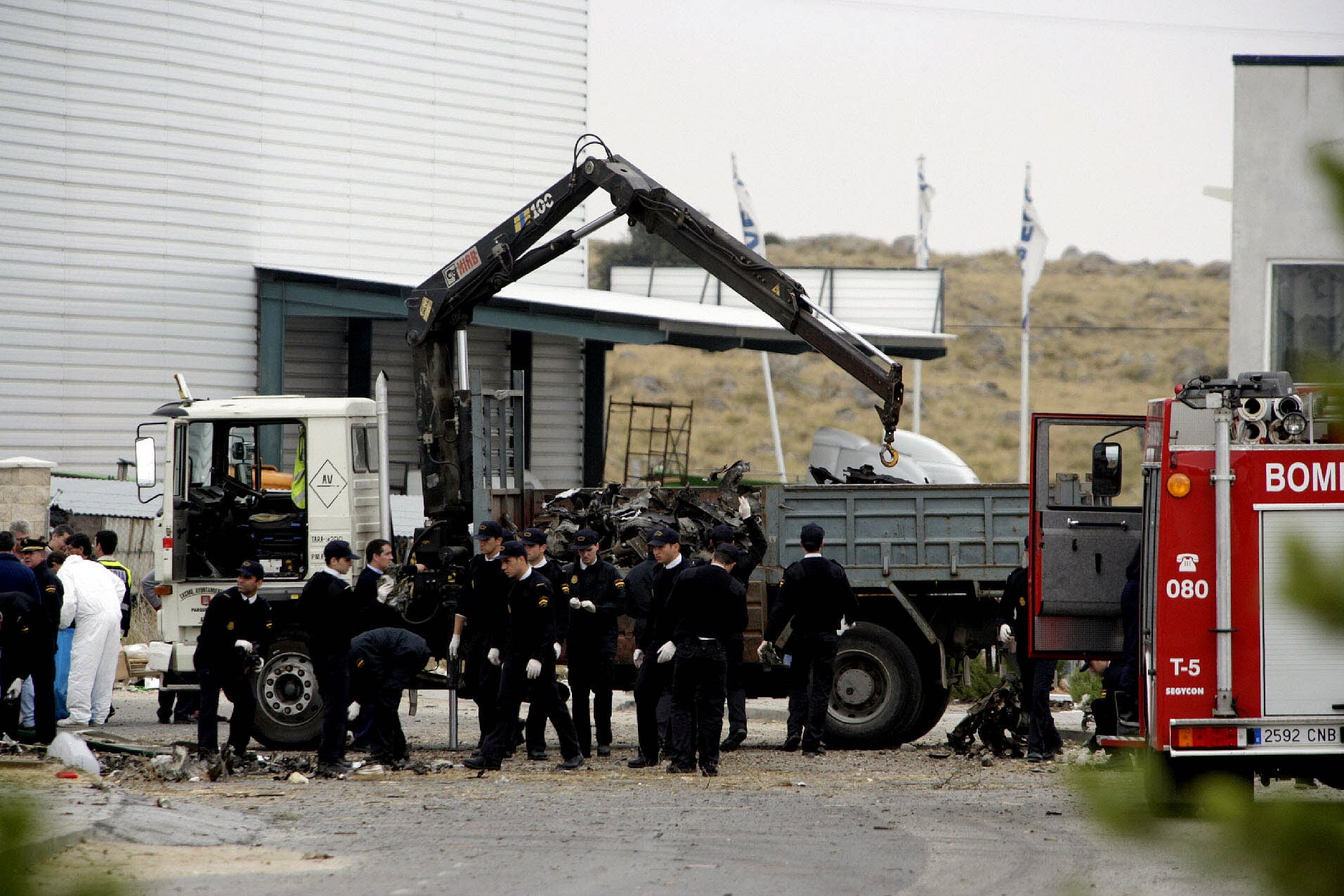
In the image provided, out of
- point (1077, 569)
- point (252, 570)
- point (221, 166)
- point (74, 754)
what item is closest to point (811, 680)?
point (1077, 569)

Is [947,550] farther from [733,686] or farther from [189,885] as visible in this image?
[189,885]

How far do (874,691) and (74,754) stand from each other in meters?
6.41

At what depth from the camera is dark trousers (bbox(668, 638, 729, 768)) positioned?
424 inches

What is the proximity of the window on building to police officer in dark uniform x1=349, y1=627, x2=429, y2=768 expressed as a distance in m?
12.4

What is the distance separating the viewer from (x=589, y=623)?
38.2ft

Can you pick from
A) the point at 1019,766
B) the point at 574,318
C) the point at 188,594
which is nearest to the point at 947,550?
the point at 1019,766

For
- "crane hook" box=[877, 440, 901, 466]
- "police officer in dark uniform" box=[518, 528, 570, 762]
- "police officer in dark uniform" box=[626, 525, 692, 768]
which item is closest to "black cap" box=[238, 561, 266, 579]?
"police officer in dark uniform" box=[518, 528, 570, 762]

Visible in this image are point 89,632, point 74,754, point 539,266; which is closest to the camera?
point 74,754

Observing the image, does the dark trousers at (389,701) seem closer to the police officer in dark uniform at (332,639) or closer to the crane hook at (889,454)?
the police officer in dark uniform at (332,639)

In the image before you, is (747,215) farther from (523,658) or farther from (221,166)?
(523,658)

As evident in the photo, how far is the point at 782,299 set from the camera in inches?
489

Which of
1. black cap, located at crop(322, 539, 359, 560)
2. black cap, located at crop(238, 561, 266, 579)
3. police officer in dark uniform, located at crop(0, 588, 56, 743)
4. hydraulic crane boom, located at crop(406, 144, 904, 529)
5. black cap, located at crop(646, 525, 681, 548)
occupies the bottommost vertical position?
police officer in dark uniform, located at crop(0, 588, 56, 743)

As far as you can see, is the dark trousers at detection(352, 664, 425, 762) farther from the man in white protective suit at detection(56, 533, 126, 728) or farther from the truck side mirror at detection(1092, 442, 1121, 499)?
the truck side mirror at detection(1092, 442, 1121, 499)

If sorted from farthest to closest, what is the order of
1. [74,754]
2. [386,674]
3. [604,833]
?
[386,674] → [74,754] → [604,833]
